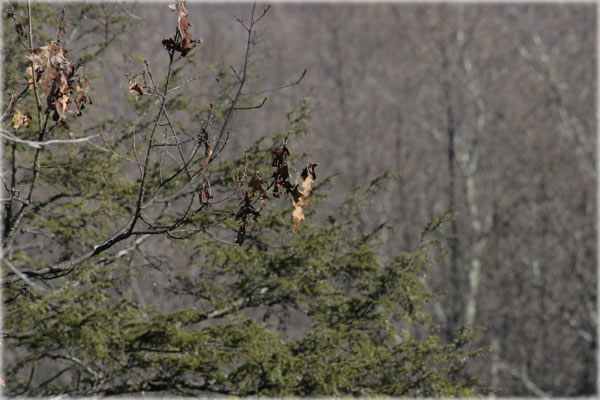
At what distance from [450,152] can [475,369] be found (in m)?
5.70

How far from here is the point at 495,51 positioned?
21.1 meters

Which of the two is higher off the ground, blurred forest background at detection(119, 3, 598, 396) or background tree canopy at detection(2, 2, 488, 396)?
blurred forest background at detection(119, 3, 598, 396)

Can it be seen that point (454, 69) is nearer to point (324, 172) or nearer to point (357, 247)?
point (324, 172)

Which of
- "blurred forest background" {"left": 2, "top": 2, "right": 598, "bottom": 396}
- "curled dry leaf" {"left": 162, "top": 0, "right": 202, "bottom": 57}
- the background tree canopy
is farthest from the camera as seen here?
"blurred forest background" {"left": 2, "top": 2, "right": 598, "bottom": 396}

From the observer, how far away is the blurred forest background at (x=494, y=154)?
54.9 feet

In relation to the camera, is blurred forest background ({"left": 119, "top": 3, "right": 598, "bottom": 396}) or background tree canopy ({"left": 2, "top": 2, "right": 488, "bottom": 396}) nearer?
background tree canopy ({"left": 2, "top": 2, "right": 488, "bottom": 396})

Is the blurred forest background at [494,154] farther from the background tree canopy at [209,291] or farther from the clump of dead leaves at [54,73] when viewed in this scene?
the clump of dead leaves at [54,73]

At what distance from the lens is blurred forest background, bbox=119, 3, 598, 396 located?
54.9 feet

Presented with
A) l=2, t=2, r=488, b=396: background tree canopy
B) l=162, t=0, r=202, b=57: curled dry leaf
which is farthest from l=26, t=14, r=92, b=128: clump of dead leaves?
l=2, t=2, r=488, b=396: background tree canopy

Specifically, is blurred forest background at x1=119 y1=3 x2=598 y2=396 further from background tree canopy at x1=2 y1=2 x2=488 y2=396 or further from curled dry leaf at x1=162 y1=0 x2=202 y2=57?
curled dry leaf at x1=162 y1=0 x2=202 y2=57

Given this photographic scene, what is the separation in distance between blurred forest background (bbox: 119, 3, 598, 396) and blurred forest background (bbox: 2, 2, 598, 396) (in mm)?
53

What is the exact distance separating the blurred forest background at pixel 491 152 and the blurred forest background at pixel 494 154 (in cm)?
5

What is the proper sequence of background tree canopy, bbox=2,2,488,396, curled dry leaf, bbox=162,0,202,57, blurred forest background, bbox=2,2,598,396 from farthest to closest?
blurred forest background, bbox=2,2,598,396
background tree canopy, bbox=2,2,488,396
curled dry leaf, bbox=162,0,202,57

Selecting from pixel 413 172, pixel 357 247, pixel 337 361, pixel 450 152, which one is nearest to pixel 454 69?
pixel 450 152
